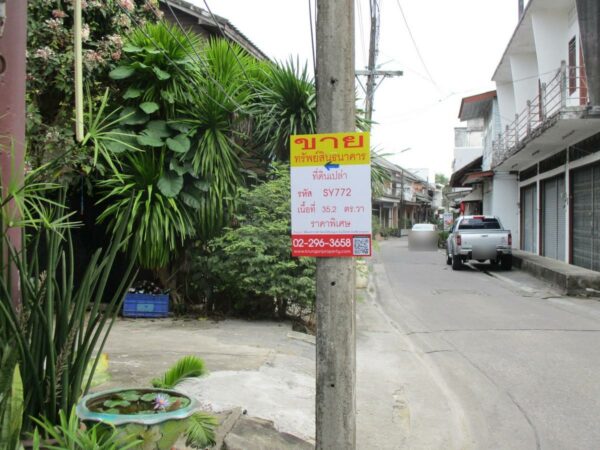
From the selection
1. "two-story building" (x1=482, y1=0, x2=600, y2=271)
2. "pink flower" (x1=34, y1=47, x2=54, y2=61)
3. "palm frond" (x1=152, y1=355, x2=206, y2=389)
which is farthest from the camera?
"two-story building" (x1=482, y1=0, x2=600, y2=271)

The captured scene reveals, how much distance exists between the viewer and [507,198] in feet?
92.3

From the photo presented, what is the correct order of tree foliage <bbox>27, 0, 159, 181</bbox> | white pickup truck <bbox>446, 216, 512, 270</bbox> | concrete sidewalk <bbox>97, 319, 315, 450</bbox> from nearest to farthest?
concrete sidewalk <bbox>97, 319, 315, 450</bbox> → tree foliage <bbox>27, 0, 159, 181</bbox> → white pickup truck <bbox>446, 216, 512, 270</bbox>

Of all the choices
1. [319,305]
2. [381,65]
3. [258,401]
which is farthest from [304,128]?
[381,65]

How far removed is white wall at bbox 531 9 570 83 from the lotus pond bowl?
18.5 meters

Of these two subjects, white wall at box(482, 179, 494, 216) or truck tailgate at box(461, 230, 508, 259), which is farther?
white wall at box(482, 179, 494, 216)

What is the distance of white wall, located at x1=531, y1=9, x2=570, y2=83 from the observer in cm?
1827

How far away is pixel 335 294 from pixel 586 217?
15352mm

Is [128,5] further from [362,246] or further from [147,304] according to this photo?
[362,246]

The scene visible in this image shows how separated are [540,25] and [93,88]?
612 inches

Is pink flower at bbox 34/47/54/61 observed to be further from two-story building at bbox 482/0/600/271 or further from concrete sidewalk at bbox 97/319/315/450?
two-story building at bbox 482/0/600/271

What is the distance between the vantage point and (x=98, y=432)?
9.33 feet

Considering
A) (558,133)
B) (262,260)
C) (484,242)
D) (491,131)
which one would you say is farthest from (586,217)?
(491,131)

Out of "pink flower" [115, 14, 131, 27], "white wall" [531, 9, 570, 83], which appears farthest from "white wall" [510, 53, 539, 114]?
"pink flower" [115, 14, 131, 27]

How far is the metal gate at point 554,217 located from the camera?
19.1 metres
